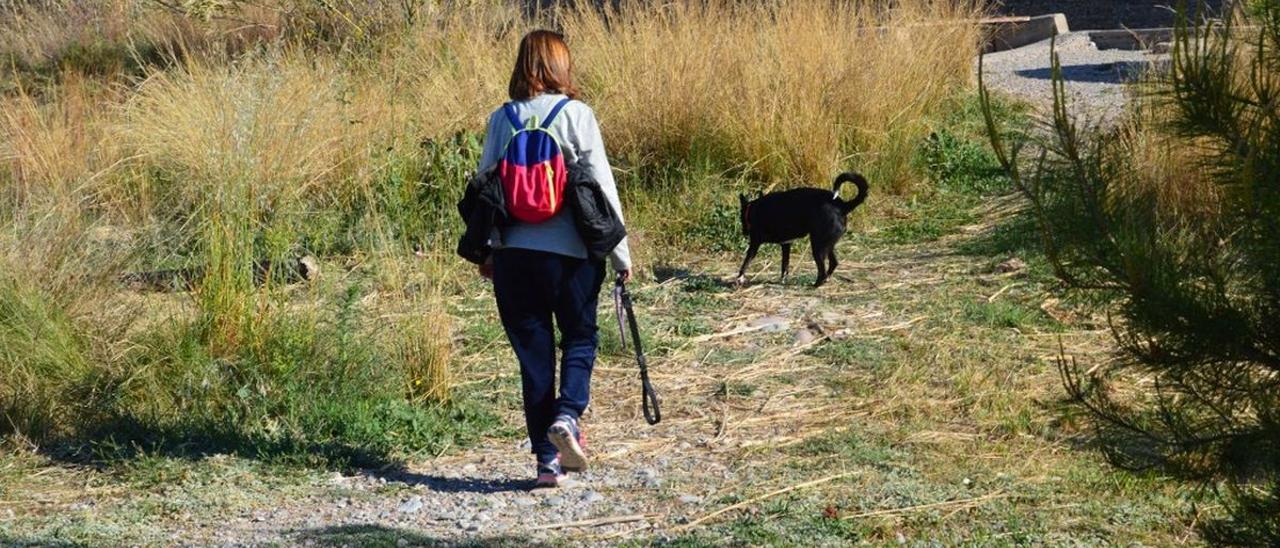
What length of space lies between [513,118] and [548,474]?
4.19 ft

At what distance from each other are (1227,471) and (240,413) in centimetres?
402

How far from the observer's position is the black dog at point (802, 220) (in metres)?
7.94

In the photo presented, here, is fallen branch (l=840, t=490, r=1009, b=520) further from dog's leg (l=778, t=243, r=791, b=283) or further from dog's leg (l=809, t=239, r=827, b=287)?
dog's leg (l=778, t=243, r=791, b=283)

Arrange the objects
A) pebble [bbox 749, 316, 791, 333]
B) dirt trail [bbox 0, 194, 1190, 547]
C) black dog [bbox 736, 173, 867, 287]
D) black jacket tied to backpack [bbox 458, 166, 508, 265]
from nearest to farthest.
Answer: dirt trail [bbox 0, 194, 1190, 547], black jacket tied to backpack [bbox 458, 166, 508, 265], pebble [bbox 749, 316, 791, 333], black dog [bbox 736, 173, 867, 287]

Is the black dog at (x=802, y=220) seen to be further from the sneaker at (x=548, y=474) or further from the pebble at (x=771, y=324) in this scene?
the sneaker at (x=548, y=474)

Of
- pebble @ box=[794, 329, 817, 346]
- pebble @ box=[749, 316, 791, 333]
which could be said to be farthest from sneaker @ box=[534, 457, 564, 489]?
pebble @ box=[749, 316, 791, 333]

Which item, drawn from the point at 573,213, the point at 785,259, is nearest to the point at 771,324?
the point at 785,259

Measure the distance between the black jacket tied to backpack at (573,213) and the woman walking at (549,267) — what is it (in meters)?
0.04

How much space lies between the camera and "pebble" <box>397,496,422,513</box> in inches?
202

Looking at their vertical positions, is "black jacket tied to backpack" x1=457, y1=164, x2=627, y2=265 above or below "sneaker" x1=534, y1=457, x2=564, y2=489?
above

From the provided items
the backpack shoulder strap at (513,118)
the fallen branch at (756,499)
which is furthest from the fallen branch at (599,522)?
the backpack shoulder strap at (513,118)

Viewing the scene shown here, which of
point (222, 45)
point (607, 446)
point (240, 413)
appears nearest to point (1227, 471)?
point (607, 446)

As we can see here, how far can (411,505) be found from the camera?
17.0 ft

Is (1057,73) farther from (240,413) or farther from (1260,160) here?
(240,413)
